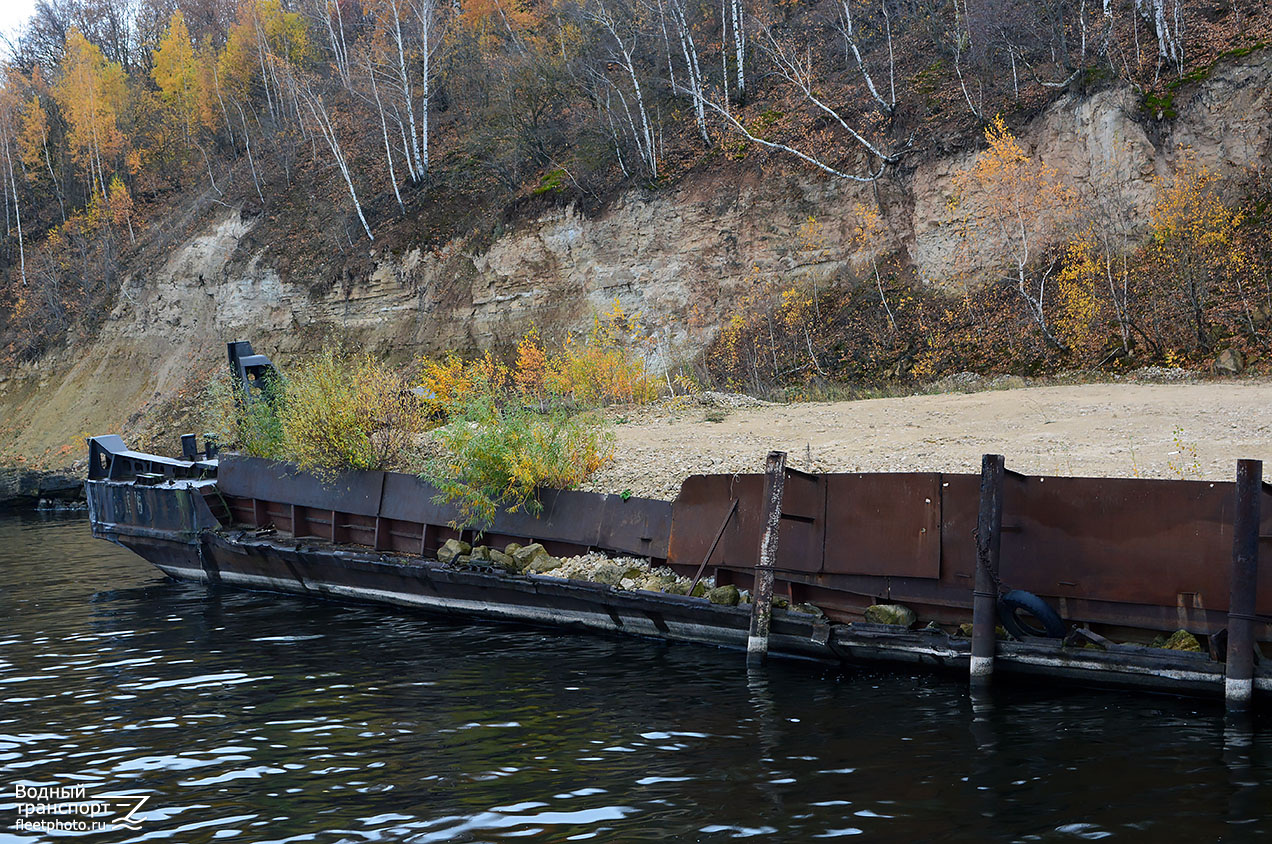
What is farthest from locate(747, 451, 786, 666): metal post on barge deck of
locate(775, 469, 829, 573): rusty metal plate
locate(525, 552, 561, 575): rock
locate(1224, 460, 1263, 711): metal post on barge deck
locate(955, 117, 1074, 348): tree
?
locate(955, 117, 1074, 348): tree

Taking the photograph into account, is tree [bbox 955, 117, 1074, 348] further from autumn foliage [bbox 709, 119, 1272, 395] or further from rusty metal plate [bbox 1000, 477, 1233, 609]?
rusty metal plate [bbox 1000, 477, 1233, 609]

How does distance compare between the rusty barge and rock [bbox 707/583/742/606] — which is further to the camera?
rock [bbox 707/583/742/606]

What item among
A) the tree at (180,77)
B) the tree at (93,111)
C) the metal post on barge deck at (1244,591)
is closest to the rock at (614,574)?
the metal post on barge deck at (1244,591)

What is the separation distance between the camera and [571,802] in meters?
7.27

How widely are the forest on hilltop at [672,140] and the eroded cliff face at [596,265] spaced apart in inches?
32.6

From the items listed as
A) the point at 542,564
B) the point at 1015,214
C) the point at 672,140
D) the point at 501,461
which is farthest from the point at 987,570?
the point at 672,140

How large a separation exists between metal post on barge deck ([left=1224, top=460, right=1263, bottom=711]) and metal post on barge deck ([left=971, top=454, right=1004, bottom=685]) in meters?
2.03

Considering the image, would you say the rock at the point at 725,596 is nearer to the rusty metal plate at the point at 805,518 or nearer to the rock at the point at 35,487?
the rusty metal plate at the point at 805,518

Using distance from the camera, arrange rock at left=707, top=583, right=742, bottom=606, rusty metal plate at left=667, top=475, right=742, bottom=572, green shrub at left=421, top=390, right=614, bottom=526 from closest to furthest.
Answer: rock at left=707, top=583, right=742, bottom=606
rusty metal plate at left=667, top=475, right=742, bottom=572
green shrub at left=421, top=390, right=614, bottom=526

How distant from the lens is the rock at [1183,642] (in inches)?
367

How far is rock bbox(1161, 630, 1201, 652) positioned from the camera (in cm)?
933

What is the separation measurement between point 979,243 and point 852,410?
34.5 feet

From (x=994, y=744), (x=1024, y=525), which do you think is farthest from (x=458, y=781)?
(x=1024, y=525)

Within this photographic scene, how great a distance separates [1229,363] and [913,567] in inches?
581
